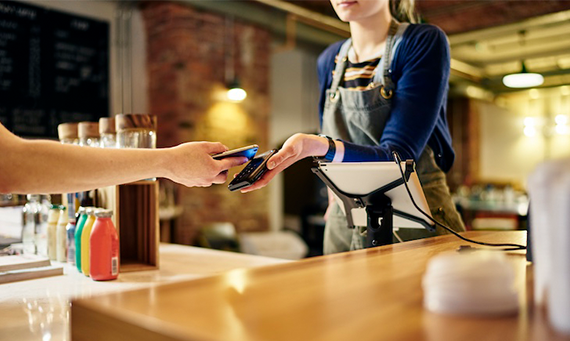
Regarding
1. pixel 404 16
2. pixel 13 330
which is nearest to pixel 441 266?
pixel 13 330

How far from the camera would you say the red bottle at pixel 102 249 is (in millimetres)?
1483

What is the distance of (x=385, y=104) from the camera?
5.20 ft

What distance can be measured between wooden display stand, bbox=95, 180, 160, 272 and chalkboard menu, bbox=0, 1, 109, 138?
3193 mm

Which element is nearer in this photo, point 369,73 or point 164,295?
point 164,295

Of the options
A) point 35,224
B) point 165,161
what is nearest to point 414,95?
point 165,161

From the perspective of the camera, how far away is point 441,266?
1.95 feet

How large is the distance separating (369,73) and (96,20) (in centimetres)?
409

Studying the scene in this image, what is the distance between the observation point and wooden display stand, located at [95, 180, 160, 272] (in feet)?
5.50

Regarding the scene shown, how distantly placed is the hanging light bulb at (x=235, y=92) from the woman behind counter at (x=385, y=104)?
3.49 metres

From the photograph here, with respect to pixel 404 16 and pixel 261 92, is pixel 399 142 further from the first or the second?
pixel 261 92

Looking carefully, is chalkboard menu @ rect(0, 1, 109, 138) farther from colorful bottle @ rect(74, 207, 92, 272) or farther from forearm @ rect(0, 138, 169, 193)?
forearm @ rect(0, 138, 169, 193)

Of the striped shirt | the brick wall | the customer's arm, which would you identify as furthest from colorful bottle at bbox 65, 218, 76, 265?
the brick wall

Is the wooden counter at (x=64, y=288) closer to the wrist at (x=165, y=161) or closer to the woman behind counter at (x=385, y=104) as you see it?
the wrist at (x=165, y=161)

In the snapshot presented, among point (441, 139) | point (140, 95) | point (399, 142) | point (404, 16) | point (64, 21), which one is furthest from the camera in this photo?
point (140, 95)
